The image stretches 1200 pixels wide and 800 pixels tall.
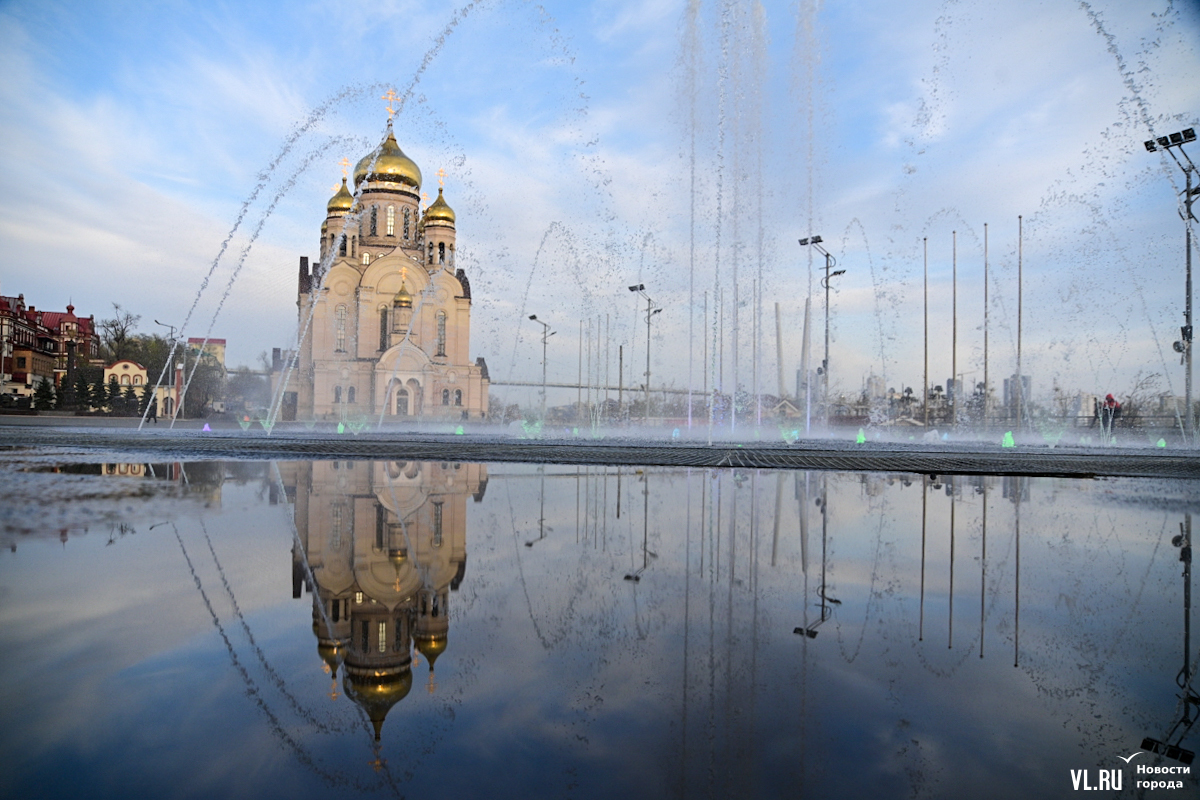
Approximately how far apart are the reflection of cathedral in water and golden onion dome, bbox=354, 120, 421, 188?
44.9m

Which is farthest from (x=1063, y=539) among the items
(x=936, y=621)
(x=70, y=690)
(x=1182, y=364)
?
(x=1182, y=364)

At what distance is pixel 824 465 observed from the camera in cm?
1459

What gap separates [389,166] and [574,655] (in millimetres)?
51634

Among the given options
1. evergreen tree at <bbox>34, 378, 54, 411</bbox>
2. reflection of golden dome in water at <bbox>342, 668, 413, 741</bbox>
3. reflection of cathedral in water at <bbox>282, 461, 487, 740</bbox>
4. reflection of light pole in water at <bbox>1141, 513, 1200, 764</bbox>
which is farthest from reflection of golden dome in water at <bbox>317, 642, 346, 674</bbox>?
evergreen tree at <bbox>34, 378, 54, 411</bbox>

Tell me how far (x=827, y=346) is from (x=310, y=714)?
2989 centimetres

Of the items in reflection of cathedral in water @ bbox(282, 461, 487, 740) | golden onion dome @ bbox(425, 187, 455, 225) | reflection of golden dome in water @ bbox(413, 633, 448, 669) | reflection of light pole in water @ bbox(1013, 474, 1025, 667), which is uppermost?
golden onion dome @ bbox(425, 187, 455, 225)

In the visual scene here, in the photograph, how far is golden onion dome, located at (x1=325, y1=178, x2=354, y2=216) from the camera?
53.4 m

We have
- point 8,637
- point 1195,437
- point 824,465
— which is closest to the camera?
point 8,637

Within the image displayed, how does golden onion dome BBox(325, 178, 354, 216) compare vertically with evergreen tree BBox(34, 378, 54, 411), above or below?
above

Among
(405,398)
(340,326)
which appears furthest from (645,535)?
(340,326)

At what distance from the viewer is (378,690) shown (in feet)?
9.30

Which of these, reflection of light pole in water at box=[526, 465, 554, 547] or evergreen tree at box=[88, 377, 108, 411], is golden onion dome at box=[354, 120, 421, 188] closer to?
evergreen tree at box=[88, 377, 108, 411]

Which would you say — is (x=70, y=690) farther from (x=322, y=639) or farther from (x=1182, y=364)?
(x=1182, y=364)

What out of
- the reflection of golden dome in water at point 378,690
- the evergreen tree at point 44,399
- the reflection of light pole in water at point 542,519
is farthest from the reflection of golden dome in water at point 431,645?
the evergreen tree at point 44,399
